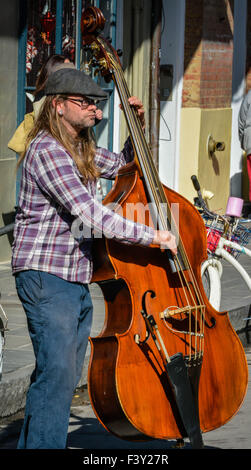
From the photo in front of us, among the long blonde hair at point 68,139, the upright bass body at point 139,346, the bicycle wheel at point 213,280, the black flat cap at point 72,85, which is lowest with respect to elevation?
the bicycle wheel at point 213,280

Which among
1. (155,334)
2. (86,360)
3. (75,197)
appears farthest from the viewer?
(86,360)

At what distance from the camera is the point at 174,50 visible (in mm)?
12008

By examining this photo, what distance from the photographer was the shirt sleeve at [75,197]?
359 centimetres

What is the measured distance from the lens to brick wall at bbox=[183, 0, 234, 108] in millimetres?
12094

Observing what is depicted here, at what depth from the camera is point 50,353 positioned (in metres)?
3.64

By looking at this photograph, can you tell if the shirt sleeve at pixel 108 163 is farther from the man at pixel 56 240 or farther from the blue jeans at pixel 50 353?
the blue jeans at pixel 50 353

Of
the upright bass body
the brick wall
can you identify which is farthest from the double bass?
the brick wall

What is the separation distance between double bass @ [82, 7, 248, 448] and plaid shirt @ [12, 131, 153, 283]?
0.13 meters

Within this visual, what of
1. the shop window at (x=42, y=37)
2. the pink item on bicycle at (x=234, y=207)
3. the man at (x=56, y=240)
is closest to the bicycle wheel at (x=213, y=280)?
the pink item on bicycle at (x=234, y=207)

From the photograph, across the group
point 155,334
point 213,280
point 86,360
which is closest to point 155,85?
point 213,280

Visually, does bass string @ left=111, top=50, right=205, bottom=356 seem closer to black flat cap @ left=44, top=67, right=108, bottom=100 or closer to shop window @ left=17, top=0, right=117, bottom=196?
black flat cap @ left=44, top=67, right=108, bottom=100

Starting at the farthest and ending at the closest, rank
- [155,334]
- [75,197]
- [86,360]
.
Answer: [86,360] < [155,334] < [75,197]

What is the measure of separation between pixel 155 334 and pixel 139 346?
0.08 meters

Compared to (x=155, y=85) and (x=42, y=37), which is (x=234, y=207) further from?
(x=155, y=85)
